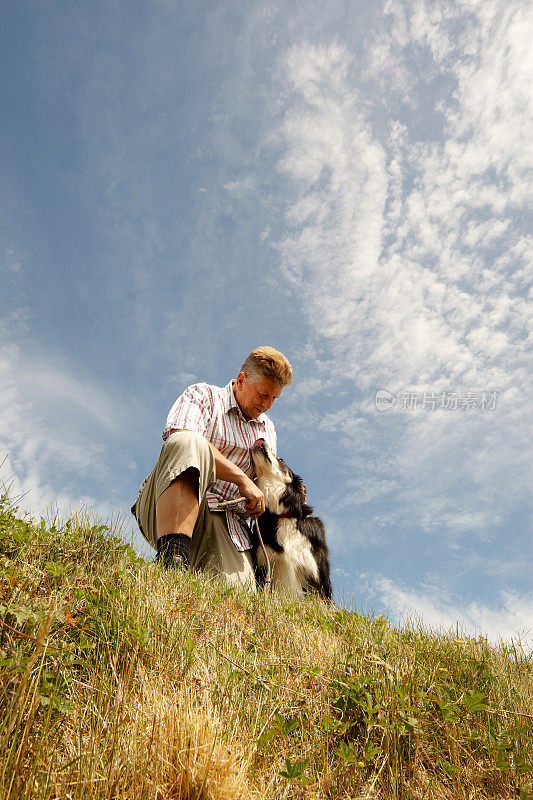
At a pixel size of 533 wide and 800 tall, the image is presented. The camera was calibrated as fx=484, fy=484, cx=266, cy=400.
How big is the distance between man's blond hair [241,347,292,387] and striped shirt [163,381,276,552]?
31 cm

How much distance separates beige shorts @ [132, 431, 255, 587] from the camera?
3.38m

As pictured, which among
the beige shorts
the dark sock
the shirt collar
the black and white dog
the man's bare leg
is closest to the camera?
the dark sock

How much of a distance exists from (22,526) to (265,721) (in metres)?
1.47

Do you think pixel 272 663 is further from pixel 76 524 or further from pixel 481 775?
pixel 76 524

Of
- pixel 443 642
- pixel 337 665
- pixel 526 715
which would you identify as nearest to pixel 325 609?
pixel 443 642

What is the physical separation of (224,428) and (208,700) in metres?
3.04

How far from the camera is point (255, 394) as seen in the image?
444 cm

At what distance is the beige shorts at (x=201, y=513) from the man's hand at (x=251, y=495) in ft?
0.92

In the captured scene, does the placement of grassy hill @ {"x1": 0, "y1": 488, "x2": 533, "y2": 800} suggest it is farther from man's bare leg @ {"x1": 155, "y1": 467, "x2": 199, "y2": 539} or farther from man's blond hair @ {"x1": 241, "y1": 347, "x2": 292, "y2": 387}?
man's blond hair @ {"x1": 241, "y1": 347, "x2": 292, "y2": 387}

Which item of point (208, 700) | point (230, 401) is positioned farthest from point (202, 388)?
point (208, 700)

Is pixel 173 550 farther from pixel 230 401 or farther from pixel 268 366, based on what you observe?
pixel 268 366

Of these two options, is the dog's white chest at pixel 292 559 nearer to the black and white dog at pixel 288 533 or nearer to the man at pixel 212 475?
the black and white dog at pixel 288 533

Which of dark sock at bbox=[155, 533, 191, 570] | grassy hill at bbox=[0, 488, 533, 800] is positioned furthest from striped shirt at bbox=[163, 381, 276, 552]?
grassy hill at bbox=[0, 488, 533, 800]

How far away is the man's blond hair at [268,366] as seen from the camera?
4.35 meters
